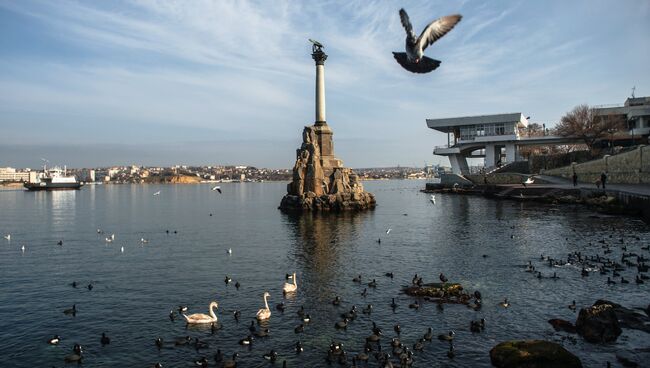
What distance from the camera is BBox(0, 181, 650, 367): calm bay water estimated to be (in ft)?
58.5

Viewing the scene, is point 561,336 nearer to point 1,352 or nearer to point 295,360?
point 295,360

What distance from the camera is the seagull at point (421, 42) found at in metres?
12.8

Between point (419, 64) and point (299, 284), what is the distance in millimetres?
17498

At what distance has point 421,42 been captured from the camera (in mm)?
12891

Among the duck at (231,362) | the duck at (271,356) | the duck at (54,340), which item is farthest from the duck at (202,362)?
the duck at (54,340)

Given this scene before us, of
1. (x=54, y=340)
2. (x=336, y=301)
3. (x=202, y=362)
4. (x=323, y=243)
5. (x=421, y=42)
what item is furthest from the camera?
(x=323, y=243)

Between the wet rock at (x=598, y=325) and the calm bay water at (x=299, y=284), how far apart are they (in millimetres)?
432

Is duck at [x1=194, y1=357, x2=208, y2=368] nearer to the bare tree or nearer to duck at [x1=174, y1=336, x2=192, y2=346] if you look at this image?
duck at [x1=174, y1=336, x2=192, y2=346]

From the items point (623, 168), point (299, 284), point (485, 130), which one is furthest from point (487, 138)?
point (299, 284)

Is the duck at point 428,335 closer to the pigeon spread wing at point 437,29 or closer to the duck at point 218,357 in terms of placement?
the duck at point 218,357

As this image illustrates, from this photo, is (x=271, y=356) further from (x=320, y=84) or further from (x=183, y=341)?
(x=320, y=84)

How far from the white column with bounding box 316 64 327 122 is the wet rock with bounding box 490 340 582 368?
66.4 metres

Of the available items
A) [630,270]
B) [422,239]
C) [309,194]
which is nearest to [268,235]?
[422,239]

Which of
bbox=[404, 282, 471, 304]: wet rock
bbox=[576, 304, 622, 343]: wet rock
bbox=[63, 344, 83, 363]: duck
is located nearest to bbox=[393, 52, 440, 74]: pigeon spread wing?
bbox=[576, 304, 622, 343]: wet rock
